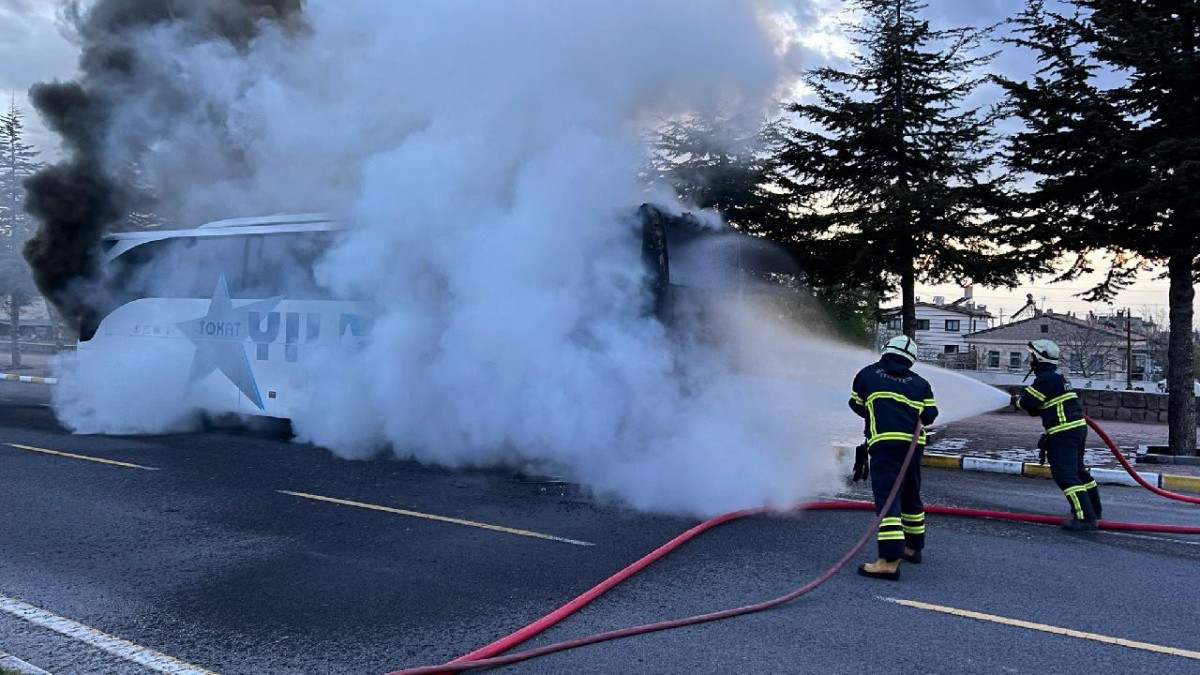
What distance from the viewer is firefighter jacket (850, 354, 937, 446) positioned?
5590 mm

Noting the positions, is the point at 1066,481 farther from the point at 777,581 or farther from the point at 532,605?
the point at 532,605

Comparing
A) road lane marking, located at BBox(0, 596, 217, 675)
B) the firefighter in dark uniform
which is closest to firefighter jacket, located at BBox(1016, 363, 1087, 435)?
the firefighter in dark uniform

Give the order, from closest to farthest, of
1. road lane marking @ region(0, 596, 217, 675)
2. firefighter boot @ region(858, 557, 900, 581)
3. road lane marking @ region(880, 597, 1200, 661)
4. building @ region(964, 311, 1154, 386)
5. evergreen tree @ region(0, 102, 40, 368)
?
road lane marking @ region(0, 596, 217, 675)
road lane marking @ region(880, 597, 1200, 661)
firefighter boot @ region(858, 557, 900, 581)
evergreen tree @ region(0, 102, 40, 368)
building @ region(964, 311, 1154, 386)

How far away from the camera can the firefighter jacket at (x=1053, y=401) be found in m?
6.98

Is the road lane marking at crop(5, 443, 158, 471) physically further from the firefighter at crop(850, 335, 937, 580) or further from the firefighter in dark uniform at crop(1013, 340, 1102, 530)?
the firefighter in dark uniform at crop(1013, 340, 1102, 530)

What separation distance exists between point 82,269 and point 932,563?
13.2m

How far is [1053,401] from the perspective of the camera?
23.1 feet

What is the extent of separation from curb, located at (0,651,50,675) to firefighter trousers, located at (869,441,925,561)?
15.6 feet

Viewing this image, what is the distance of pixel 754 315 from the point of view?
999 centimetres

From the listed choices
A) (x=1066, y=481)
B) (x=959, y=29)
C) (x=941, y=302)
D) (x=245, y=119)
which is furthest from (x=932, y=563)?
(x=941, y=302)

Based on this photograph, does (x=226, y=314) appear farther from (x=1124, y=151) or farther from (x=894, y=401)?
(x=1124, y=151)

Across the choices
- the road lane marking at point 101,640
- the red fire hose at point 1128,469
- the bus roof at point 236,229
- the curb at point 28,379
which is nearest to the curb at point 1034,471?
the red fire hose at point 1128,469

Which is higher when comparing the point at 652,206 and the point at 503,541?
the point at 652,206

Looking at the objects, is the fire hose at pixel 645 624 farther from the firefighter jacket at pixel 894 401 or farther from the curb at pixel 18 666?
the curb at pixel 18 666
